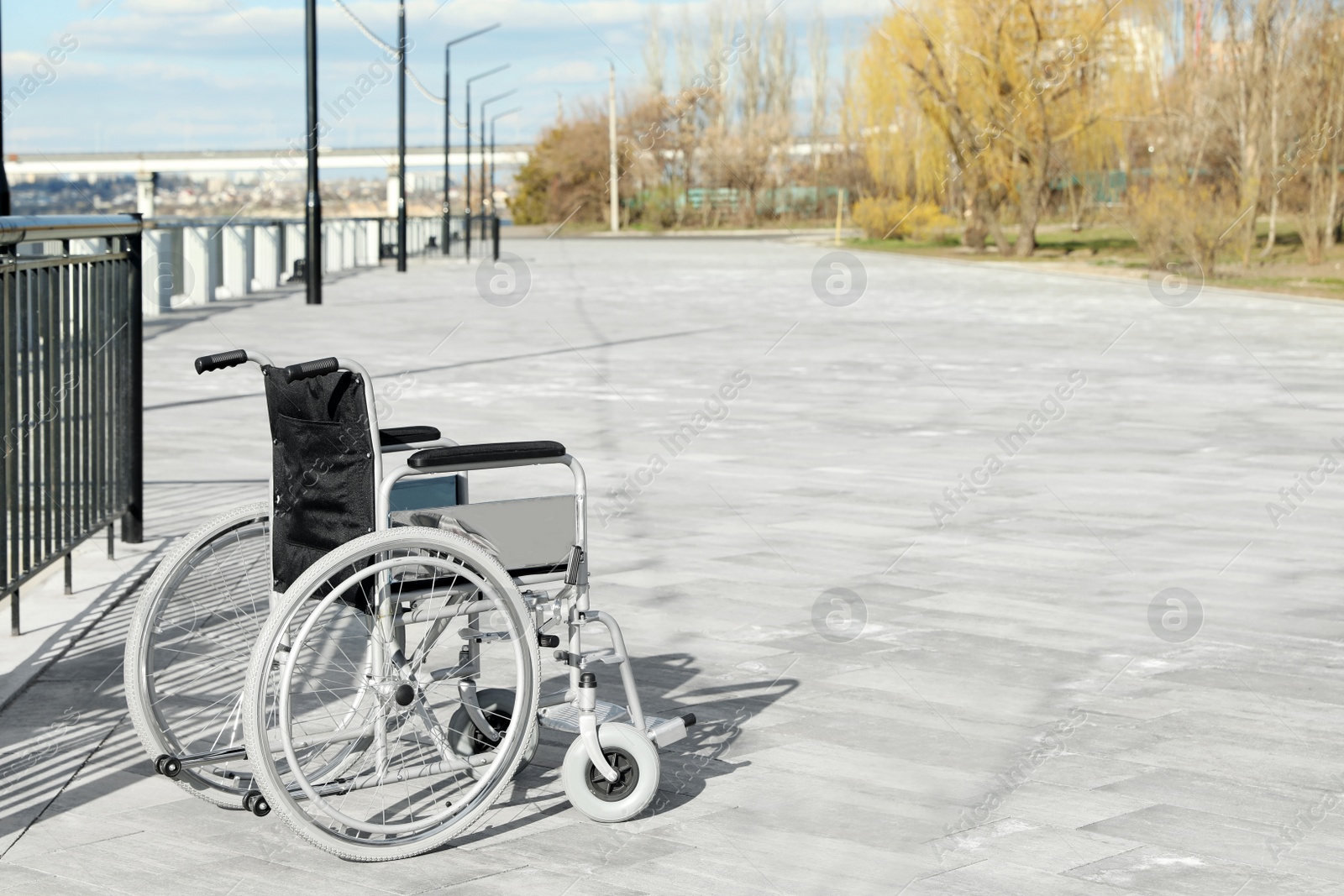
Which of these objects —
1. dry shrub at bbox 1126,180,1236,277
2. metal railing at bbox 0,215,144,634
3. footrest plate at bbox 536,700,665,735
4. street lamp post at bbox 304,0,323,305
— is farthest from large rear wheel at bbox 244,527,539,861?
dry shrub at bbox 1126,180,1236,277

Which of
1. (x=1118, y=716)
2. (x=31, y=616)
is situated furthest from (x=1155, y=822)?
(x=31, y=616)

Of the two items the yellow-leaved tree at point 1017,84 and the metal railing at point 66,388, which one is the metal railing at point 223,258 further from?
the yellow-leaved tree at point 1017,84

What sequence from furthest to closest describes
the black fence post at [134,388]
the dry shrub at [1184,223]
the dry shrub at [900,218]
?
the dry shrub at [900,218], the dry shrub at [1184,223], the black fence post at [134,388]

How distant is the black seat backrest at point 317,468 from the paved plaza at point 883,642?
2.30 ft

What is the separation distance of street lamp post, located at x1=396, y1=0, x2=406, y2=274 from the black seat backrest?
31.0 metres

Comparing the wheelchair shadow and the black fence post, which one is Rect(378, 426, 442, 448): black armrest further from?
the black fence post

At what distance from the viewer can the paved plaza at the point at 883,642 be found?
388 centimetres

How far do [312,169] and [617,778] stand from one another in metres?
21.9

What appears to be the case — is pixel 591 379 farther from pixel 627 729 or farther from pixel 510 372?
pixel 627 729

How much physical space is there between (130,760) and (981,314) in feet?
→ 66.7

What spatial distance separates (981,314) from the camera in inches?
937

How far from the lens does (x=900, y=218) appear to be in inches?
2110

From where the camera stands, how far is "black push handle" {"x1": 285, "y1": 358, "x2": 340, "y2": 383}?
150 inches

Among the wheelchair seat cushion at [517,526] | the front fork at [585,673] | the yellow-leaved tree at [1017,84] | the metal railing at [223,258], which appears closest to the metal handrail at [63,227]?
the wheelchair seat cushion at [517,526]
